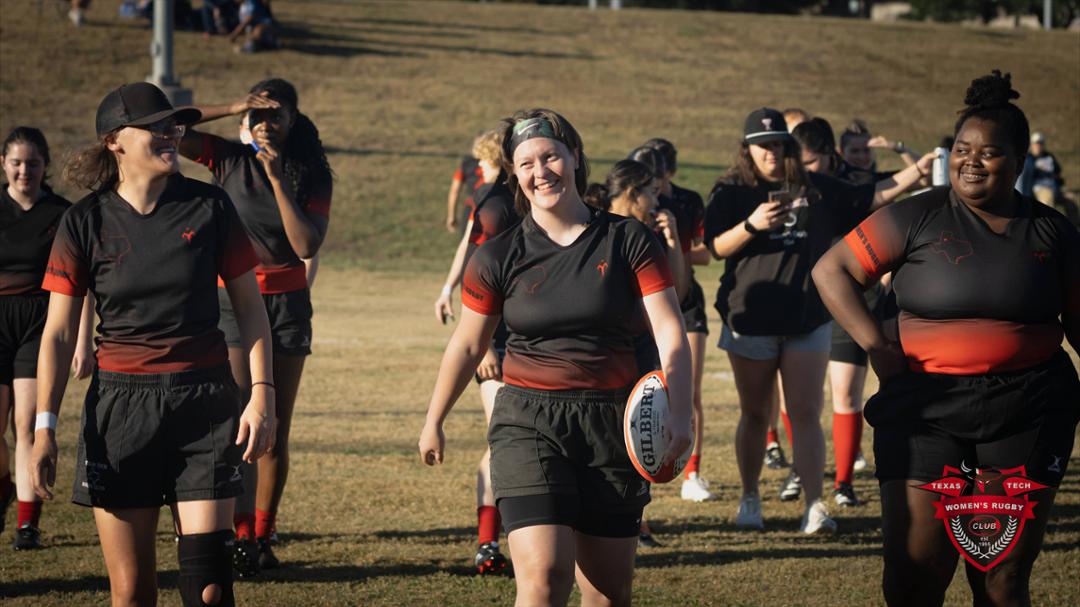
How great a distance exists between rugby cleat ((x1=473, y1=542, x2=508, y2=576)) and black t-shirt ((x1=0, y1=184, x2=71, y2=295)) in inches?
115

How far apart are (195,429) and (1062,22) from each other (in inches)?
2451

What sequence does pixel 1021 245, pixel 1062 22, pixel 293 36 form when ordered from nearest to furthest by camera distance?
pixel 1021 245
pixel 293 36
pixel 1062 22

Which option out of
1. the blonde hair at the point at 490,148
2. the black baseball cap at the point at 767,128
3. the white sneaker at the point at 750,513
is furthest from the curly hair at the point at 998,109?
the white sneaker at the point at 750,513

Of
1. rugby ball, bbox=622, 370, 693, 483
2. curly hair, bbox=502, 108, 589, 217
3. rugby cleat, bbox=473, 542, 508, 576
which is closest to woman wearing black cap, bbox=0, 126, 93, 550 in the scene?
rugby cleat, bbox=473, 542, 508, 576

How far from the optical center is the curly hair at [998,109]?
14.8 ft

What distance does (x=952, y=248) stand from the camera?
4453 millimetres

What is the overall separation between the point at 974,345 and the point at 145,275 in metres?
2.92

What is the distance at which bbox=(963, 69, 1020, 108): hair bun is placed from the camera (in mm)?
4570

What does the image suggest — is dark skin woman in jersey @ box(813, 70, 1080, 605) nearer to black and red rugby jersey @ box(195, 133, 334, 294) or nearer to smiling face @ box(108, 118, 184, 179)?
smiling face @ box(108, 118, 184, 179)

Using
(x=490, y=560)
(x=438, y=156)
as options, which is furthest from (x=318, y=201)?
(x=438, y=156)

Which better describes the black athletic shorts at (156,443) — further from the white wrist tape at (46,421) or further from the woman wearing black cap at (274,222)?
the woman wearing black cap at (274,222)

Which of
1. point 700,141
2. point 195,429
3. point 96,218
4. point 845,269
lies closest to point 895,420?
point 845,269

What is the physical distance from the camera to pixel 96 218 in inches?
190

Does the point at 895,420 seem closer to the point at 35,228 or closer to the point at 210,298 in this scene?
the point at 210,298
